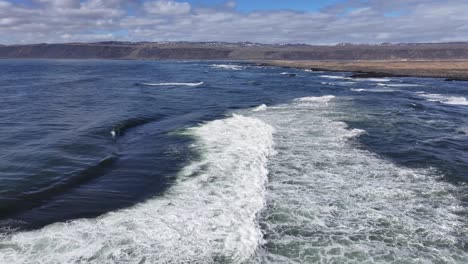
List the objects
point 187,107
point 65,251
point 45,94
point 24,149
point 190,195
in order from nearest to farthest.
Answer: point 65,251 < point 190,195 < point 24,149 < point 187,107 < point 45,94

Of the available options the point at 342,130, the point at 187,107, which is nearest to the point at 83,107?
the point at 187,107

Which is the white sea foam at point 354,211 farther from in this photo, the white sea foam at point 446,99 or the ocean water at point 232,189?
the white sea foam at point 446,99

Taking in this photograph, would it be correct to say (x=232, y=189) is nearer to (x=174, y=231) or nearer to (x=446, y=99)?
(x=174, y=231)

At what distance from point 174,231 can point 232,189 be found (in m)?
4.13

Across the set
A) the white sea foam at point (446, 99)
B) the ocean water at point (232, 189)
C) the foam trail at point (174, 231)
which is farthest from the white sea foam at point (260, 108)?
the white sea foam at point (446, 99)

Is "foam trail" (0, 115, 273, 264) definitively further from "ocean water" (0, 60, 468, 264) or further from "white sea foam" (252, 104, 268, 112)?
"white sea foam" (252, 104, 268, 112)

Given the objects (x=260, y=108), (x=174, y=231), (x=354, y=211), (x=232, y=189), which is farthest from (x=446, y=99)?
(x=174, y=231)

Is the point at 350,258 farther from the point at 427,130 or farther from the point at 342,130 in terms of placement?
the point at 427,130

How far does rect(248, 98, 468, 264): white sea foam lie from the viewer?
11266 mm

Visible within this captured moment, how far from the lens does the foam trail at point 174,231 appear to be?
1073 cm

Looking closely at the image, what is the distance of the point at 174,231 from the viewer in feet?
40.1

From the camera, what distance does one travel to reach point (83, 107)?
37.1 m

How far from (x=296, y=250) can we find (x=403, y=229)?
12.7ft

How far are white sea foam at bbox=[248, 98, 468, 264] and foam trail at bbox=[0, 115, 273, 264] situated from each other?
78 cm
